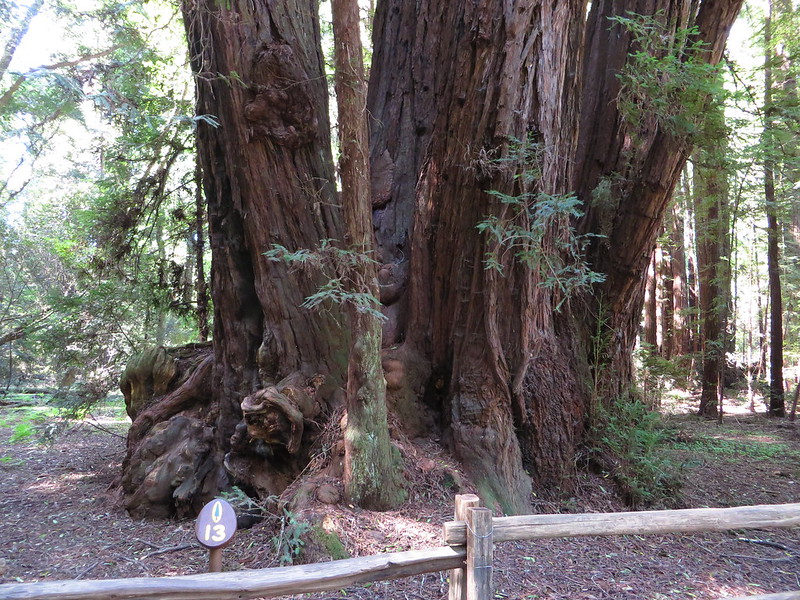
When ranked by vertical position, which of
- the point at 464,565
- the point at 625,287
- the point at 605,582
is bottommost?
the point at 605,582

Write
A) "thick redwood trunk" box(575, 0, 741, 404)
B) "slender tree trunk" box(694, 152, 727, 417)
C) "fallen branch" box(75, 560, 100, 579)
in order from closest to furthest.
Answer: "fallen branch" box(75, 560, 100, 579) → "thick redwood trunk" box(575, 0, 741, 404) → "slender tree trunk" box(694, 152, 727, 417)

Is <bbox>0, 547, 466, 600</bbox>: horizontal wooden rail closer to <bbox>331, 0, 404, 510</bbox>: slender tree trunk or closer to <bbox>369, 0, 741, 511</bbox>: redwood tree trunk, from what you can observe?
<bbox>331, 0, 404, 510</bbox>: slender tree trunk

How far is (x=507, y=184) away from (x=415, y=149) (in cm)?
230

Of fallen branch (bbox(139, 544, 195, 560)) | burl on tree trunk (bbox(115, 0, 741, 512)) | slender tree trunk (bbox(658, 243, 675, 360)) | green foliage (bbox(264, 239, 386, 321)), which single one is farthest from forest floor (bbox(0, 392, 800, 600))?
slender tree trunk (bbox(658, 243, 675, 360))

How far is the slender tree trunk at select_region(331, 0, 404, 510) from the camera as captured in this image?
392cm

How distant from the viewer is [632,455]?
572 centimetres

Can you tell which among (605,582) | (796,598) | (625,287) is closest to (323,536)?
(605,582)

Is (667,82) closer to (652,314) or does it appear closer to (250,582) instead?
(250,582)

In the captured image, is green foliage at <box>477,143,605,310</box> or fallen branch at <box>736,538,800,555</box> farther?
fallen branch at <box>736,538,800,555</box>

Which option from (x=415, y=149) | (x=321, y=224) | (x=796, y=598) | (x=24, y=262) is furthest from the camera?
(x=24, y=262)

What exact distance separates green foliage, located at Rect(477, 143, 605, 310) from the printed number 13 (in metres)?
2.83

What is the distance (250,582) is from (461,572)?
46.3 inches

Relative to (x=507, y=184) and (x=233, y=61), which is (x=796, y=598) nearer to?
(x=507, y=184)

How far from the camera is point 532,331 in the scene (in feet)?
17.6
